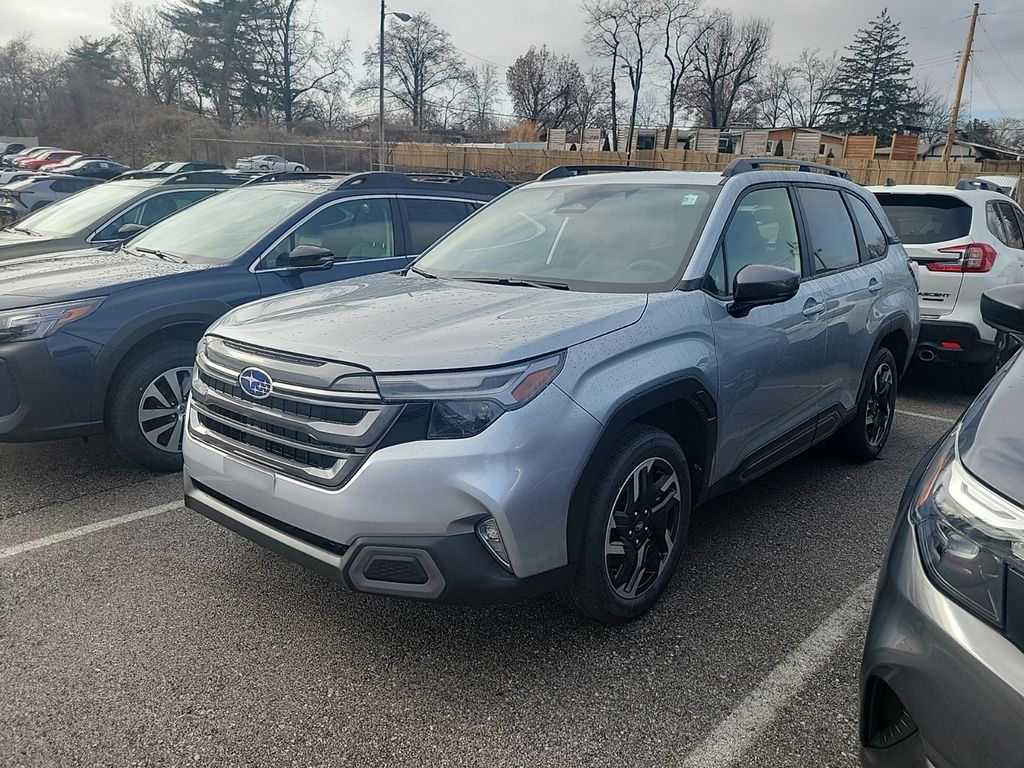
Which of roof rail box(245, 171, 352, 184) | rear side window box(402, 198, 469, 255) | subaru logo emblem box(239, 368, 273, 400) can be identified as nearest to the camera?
subaru logo emblem box(239, 368, 273, 400)

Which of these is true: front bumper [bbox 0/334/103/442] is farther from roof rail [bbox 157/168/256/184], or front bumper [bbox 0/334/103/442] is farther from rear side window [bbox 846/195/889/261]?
roof rail [bbox 157/168/256/184]

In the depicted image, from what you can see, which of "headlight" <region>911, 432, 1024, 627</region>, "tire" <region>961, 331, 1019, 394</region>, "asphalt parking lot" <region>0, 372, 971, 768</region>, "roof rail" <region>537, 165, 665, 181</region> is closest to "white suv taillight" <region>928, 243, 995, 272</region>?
"tire" <region>961, 331, 1019, 394</region>

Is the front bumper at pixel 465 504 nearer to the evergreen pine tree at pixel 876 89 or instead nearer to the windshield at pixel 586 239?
the windshield at pixel 586 239

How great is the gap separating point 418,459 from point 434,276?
5.20 feet

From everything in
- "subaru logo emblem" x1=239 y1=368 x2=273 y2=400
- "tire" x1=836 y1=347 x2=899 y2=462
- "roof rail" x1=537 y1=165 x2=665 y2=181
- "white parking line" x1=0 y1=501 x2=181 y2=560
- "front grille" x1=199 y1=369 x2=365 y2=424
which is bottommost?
"white parking line" x1=0 y1=501 x2=181 y2=560

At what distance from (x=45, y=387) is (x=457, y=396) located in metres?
2.74

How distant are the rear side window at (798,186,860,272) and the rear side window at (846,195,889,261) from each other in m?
0.13

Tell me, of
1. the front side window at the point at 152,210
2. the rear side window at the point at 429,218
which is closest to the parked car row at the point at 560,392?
the rear side window at the point at 429,218

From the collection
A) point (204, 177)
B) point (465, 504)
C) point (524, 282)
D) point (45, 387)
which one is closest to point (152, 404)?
point (45, 387)

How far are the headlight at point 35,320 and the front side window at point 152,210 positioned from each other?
3483 millimetres

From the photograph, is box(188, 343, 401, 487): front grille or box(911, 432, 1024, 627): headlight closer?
box(911, 432, 1024, 627): headlight

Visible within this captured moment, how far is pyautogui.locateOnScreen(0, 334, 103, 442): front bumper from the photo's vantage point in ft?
12.5

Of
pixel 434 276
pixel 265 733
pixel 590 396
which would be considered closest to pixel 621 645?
pixel 590 396

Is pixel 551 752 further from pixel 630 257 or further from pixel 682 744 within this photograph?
pixel 630 257
